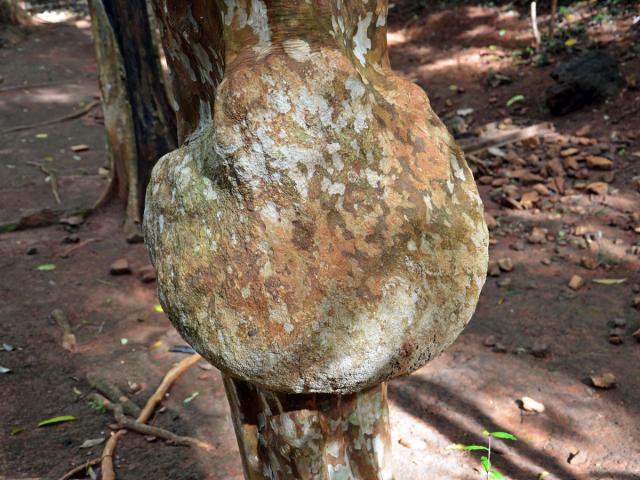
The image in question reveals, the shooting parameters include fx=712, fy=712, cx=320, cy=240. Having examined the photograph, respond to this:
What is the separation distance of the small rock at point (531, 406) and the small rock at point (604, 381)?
10.4 inches

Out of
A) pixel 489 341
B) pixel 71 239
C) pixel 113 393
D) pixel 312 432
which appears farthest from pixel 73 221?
pixel 312 432

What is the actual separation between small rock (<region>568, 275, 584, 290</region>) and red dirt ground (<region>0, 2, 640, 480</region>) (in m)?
0.03

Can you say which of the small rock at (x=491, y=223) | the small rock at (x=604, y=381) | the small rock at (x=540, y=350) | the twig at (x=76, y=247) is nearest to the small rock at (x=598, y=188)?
the small rock at (x=491, y=223)

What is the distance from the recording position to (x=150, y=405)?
3.12 meters

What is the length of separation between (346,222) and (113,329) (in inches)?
112

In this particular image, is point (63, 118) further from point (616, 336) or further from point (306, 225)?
point (306, 225)

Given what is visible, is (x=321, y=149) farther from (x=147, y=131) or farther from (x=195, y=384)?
(x=147, y=131)

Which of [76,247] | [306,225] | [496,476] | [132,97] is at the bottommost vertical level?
[76,247]

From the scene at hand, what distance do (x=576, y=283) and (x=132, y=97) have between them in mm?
2923

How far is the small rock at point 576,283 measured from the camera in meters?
3.78

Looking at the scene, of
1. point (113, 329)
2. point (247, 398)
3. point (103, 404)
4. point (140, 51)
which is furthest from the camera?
point (140, 51)

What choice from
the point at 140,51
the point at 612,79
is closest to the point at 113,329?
the point at 140,51

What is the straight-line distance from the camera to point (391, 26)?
31.9ft

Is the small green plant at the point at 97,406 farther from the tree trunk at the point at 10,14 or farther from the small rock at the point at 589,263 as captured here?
the tree trunk at the point at 10,14
